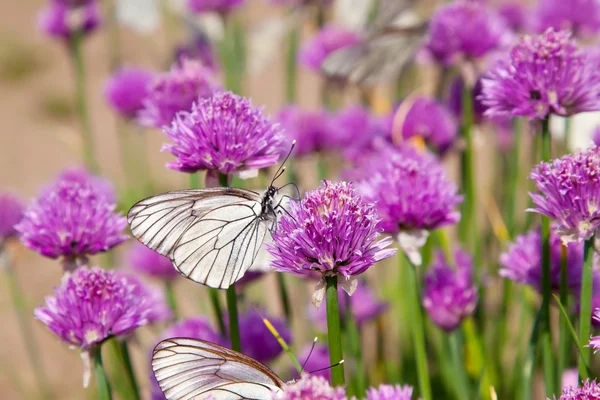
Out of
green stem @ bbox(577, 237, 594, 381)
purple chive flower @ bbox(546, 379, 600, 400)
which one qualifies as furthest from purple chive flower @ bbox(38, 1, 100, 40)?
purple chive flower @ bbox(546, 379, 600, 400)

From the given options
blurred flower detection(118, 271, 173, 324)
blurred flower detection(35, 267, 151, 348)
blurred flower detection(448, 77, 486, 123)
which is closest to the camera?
blurred flower detection(35, 267, 151, 348)

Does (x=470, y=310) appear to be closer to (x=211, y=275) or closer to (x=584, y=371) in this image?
(x=584, y=371)

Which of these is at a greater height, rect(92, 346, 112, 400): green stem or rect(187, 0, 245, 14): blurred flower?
rect(187, 0, 245, 14): blurred flower

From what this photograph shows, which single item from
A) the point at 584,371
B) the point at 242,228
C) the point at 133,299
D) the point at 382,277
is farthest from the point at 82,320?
the point at 382,277

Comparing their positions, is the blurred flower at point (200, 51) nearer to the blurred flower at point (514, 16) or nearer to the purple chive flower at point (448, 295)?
the blurred flower at point (514, 16)

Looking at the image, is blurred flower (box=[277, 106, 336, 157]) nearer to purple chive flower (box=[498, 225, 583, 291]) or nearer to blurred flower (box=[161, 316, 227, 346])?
blurred flower (box=[161, 316, 227, 346])

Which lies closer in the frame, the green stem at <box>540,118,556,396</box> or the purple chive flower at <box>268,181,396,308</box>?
the purple chive flower at <box>268,181,396,308</box>

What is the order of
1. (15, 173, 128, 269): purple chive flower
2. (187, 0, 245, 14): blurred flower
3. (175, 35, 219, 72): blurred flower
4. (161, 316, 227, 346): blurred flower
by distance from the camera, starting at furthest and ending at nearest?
(175, 35, 219, 72): blurred flower → (187, 0, 245, 14): blurred flower → (161, 316, 227, 346): blurred flower → (15, 173, 128, 269): purple chive flower

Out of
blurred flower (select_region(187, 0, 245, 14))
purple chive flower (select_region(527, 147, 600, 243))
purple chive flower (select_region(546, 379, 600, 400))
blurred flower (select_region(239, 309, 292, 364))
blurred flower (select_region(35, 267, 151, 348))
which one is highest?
blurred flower (select_region(187, 0, 245, 14))
